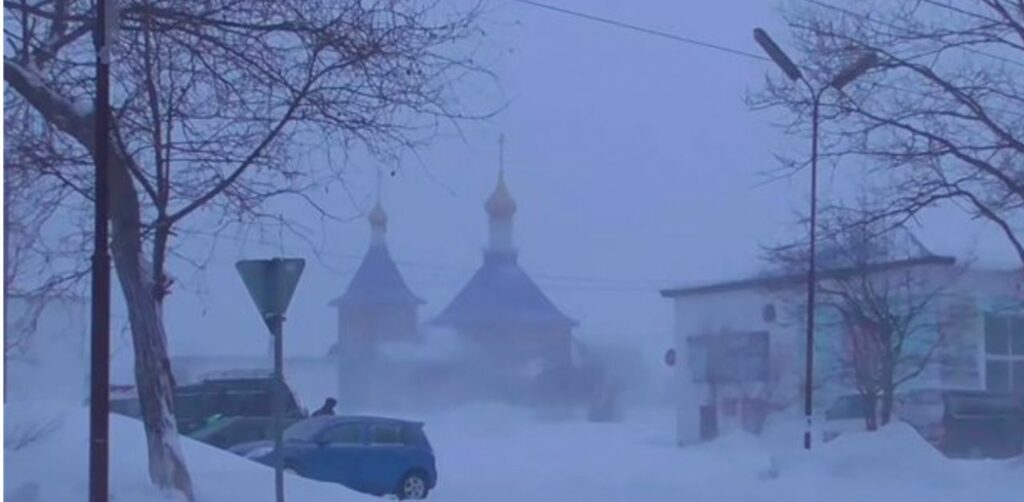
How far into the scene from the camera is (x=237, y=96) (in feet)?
62.1

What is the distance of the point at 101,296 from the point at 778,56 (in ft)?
56.4

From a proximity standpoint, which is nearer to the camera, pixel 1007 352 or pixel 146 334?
pixel 146 334

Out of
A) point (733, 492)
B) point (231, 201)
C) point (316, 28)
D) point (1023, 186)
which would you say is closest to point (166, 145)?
point (231, 201)

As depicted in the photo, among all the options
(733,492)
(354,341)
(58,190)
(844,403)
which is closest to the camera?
(58,190)

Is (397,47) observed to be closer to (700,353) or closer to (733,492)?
(733,492)

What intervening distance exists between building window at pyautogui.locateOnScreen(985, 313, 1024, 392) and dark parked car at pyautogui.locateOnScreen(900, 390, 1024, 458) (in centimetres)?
222

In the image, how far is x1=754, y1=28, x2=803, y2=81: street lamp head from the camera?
30.3 m

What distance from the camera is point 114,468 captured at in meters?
20.1

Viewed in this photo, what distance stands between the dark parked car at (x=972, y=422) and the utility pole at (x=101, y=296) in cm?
2967

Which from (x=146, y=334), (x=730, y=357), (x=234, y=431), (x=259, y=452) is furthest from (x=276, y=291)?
(x=730, y=357)

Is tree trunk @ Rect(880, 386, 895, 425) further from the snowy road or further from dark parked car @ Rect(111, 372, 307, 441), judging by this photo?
dark parked car @ Rect(111, 372, 307, 441)

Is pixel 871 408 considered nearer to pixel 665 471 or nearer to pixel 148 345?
pixel 665 471

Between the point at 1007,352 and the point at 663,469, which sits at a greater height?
the point at 1007,352

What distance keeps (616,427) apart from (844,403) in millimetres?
11509
